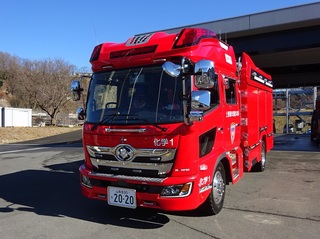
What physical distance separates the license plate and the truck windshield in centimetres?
102

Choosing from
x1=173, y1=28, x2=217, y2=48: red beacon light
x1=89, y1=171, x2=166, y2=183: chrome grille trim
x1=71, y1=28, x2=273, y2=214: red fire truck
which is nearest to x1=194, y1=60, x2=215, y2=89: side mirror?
x1=71, y1=28, x2=273, y2=214: red fire truck

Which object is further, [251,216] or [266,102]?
[266,102]

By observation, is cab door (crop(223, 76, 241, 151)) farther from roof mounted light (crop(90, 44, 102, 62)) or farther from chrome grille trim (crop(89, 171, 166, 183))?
roof mounted light (crop(90, 44, 102, 62))

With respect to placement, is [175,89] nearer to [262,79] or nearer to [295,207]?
[295,207]

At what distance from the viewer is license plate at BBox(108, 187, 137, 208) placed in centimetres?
495

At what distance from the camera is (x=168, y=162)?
485cm

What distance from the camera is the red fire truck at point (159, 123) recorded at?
480 cm

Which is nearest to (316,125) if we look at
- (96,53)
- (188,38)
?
(188,38)

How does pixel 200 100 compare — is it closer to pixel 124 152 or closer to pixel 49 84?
pixel 124 152

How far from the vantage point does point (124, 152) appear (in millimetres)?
5066

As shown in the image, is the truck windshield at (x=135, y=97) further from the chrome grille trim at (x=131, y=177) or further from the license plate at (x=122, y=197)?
the license plate at (x=122, y=197)

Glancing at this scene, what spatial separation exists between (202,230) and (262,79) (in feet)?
19.6

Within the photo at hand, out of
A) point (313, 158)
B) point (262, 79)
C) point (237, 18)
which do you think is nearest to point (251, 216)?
point (262, 79)

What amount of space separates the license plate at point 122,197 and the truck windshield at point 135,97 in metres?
1.02
